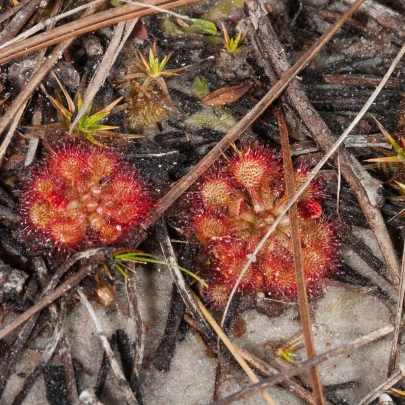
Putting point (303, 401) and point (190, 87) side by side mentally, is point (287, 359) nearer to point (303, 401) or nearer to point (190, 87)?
point (303, 401)

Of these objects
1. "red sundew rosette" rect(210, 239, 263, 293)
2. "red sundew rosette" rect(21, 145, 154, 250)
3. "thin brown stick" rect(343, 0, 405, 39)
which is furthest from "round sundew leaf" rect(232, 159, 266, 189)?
"thin brown stick" rect(343, 0, 405, 39)

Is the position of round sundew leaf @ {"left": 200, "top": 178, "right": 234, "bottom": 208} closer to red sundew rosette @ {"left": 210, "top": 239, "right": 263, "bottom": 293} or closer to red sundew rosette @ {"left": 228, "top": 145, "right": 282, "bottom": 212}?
red sundew rosette @ {"left": 228, "top": 145, "right": 282, "bottom": 212}

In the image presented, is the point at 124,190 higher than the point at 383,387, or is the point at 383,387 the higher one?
the point at 124,190

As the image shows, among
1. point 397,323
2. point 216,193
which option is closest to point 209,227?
point 216,193

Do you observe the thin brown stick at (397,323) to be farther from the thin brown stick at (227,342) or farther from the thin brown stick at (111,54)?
the thin brown stick at (111,54)

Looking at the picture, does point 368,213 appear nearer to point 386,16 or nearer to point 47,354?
point 386,16

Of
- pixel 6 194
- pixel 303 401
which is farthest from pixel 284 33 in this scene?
pixel 303 401
